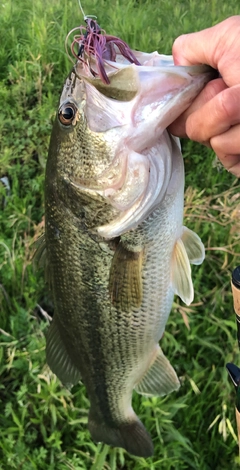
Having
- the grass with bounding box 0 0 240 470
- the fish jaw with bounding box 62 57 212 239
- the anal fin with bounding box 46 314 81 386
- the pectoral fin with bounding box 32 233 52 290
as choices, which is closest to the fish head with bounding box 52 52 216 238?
the fish jaw with bounding box 62 57 212 239

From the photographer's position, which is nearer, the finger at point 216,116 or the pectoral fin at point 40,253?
the finger at point 216,116

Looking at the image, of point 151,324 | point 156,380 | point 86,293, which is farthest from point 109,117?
point 156,380

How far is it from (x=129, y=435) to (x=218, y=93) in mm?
1313

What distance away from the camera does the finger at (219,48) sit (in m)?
1.00

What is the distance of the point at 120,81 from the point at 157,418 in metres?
1.56

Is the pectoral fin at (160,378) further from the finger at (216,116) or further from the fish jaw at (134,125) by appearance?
the finger at (216,116)

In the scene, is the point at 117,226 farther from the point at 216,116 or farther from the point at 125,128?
the point at 216,116

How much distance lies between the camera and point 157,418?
6.84ft

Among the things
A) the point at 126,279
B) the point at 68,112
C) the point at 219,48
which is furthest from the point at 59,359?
the point at 219,48

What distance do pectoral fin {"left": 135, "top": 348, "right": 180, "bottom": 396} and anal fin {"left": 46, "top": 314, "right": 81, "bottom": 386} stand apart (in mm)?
253

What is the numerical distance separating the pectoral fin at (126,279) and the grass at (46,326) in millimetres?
674

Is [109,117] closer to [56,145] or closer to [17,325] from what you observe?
[56,145]

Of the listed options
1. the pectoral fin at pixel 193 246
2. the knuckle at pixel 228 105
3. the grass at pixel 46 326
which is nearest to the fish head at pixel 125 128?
the knuckle at pixel 228 105

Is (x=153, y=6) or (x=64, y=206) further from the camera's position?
(x=153, y=6)
